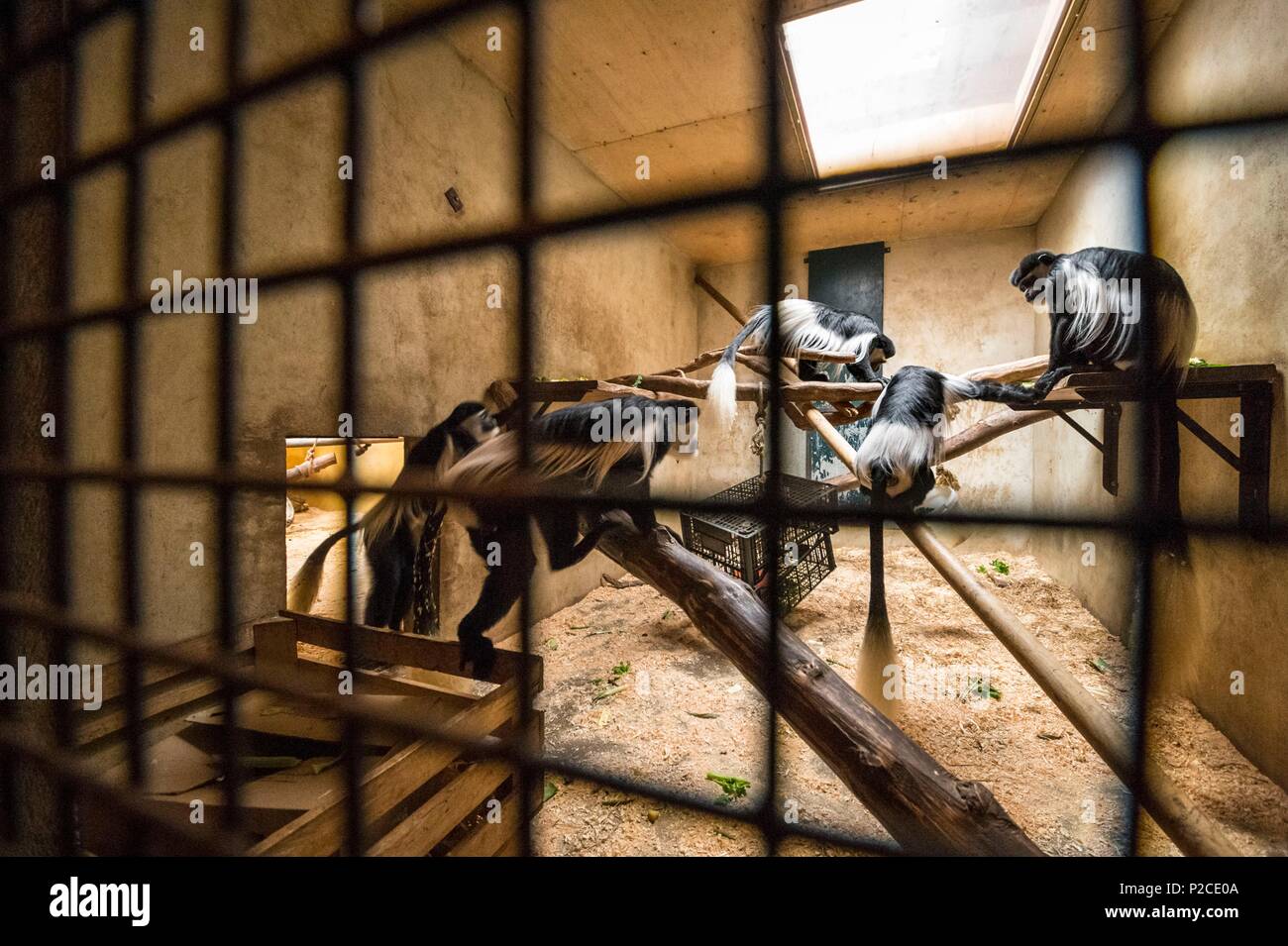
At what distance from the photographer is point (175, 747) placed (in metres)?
1.44

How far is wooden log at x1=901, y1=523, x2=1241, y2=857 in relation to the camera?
547 millimetres

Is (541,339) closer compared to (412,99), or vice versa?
(412,99)

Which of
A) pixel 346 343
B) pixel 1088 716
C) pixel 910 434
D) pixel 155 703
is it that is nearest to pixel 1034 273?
pixel 910 434

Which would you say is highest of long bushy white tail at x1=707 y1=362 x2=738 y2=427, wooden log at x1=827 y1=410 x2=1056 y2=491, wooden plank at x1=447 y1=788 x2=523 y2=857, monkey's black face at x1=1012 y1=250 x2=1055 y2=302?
monkey's black face at x1=1012 y1=250 x2=1055 y2=302

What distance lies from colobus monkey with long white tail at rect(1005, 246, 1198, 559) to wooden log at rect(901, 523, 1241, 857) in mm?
565

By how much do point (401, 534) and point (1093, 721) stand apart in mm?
1863

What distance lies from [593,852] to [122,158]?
226 cm

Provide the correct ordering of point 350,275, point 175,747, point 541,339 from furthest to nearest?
point 541,339
point 175,747
point 350,275

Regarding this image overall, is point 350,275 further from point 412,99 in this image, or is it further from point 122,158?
point 412,99

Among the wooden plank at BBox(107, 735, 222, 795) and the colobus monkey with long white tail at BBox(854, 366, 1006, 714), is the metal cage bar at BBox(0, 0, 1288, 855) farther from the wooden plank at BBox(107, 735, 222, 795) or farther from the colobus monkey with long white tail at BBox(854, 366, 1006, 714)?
the colobus monkey with long white tail at BBox(854, 366, 1006, 714)

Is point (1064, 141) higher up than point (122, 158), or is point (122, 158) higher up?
point (122, 158)

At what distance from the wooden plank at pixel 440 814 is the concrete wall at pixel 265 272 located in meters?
0.91

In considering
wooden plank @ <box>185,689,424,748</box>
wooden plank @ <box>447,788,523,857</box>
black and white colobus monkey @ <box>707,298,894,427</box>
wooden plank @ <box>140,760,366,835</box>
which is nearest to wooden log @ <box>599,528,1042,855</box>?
wooden plank @ <box>447,788,523,857</box>
